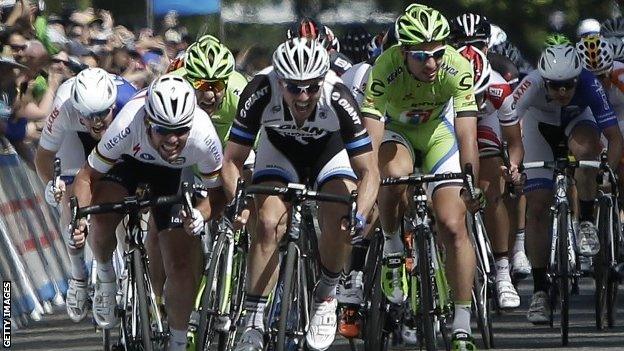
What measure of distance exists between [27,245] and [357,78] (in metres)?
3.70

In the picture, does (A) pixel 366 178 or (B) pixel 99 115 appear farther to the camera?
(B) pixel 99 115

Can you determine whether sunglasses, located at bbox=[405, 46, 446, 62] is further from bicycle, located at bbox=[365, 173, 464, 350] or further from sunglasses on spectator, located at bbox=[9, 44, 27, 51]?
sunglasses on spectator, located at bbox=[9, 44, 27, 51]

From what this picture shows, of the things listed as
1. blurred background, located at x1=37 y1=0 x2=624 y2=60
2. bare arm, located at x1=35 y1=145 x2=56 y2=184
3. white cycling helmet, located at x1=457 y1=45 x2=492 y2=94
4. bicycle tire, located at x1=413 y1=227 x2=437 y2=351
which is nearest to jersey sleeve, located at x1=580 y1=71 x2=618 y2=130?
white cycling helmet, located at x1=457 y1=45 x2=492 y2=94

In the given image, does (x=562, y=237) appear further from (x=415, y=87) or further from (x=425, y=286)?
(x=425, y=286)

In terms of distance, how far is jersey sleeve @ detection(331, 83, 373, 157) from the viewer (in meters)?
10.7

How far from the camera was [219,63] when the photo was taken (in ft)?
39.3

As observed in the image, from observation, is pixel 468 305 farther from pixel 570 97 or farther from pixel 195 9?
pixel 195 9

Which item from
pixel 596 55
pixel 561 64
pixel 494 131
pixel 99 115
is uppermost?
pixel 596 55

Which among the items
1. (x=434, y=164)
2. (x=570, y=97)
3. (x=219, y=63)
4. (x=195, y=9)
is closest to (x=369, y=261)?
(x=434, y=164)

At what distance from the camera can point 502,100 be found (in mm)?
13594

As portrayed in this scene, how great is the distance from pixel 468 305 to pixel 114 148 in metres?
2.22

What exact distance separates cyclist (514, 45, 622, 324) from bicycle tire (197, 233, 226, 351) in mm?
3440

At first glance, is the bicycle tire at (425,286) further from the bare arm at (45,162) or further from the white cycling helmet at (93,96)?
the bare arm at (45,162)

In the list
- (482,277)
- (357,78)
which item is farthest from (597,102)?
(357,78)
